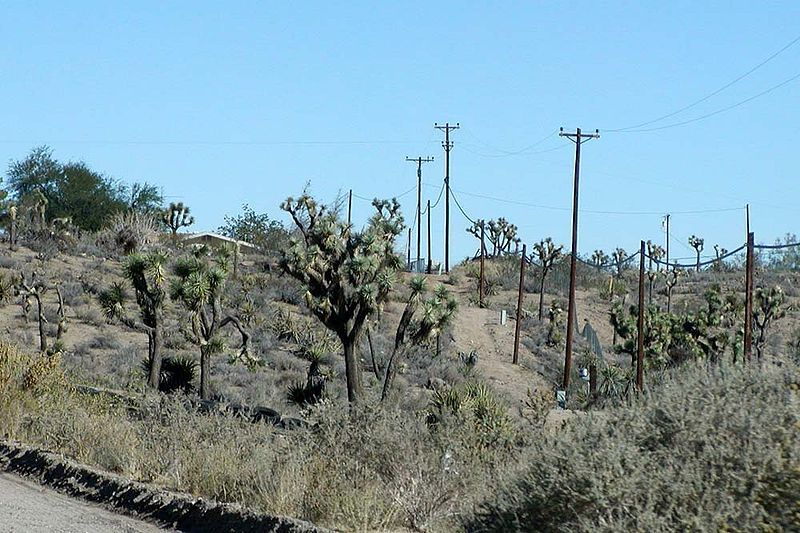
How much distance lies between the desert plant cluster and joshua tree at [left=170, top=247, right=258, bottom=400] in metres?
0.08

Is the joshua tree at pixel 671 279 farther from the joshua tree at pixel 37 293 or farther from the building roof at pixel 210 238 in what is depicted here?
the joshua tree at pixel 37 293

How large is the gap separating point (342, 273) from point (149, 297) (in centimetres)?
780

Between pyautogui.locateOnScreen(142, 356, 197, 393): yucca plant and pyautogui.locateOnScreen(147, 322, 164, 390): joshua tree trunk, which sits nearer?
pyautogui.locateOnScreen(147, 322, 164, 390): joshua tree trunk

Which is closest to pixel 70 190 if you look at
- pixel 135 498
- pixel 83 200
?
pixel 83 200

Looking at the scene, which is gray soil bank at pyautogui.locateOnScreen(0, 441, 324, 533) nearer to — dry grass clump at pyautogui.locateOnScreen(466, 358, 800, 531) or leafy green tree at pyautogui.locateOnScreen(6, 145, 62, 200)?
dry grass clump at pyautogui.locateOnScreen(466, 358, 800, 531)

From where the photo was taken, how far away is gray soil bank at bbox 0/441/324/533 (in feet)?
36.0

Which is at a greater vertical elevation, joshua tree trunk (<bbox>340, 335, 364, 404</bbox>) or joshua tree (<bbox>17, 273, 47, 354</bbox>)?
joshua tree (<bbox>17, 273, 47, 354</bbox>)

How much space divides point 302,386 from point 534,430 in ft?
76.6

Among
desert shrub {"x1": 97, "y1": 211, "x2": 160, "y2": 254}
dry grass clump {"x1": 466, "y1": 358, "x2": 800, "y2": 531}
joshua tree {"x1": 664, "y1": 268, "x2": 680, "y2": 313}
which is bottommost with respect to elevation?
dry grass clump {"x1": 466, "y1": 358, "x2": 800, "y2": 531}

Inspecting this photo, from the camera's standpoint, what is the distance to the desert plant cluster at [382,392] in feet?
23.7

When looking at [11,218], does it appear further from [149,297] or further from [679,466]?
[679,466]

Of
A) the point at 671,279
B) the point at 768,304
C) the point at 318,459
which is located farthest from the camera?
the point at 671,279

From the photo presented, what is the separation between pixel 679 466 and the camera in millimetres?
7062

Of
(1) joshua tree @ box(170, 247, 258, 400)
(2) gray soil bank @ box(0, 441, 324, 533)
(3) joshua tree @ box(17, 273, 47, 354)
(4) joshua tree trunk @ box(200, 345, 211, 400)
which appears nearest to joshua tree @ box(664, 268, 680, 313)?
(3) joshua tree @ box(17, 273, 47, 354)
